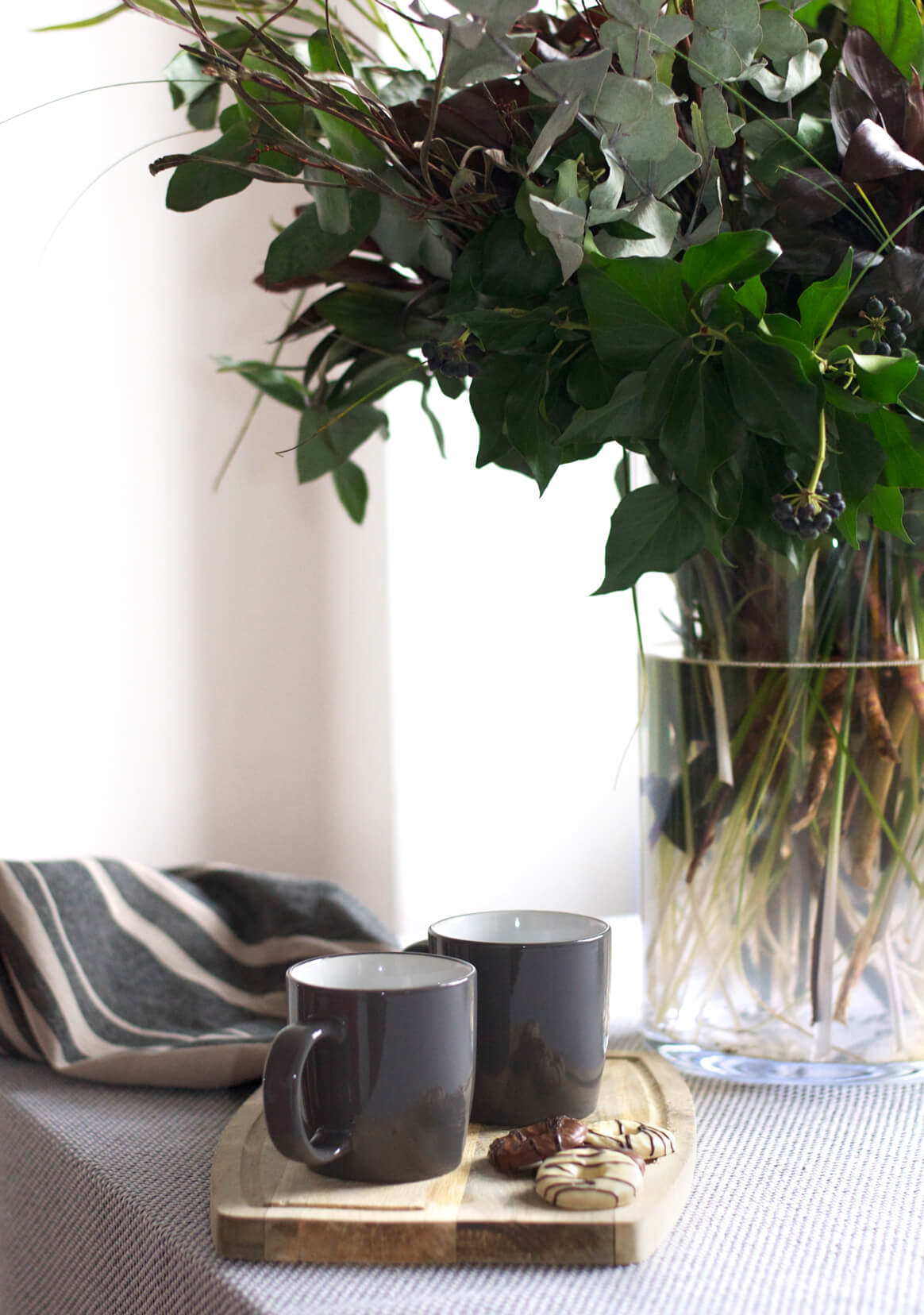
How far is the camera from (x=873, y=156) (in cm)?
45

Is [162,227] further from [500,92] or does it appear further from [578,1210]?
[578,1210]

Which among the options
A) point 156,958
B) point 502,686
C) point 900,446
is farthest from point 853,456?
point 502,686

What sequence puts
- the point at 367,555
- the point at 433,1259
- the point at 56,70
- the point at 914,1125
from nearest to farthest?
1. the point at 433,1259
2. the point at 914,1125
3. the point at 56,70
4. the point at 367,555

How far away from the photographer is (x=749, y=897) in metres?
0.56

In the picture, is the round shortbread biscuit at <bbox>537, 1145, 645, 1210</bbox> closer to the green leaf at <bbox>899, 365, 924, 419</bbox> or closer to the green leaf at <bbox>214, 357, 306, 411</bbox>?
the green leaf at <bbox>899, 365, 924, 419</bbox>

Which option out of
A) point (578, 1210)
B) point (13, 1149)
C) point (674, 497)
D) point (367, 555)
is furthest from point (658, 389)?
point (367, 555)

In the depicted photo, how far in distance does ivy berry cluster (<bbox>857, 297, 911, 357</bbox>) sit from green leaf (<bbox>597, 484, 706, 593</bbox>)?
0.09m

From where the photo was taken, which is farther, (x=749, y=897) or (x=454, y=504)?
(x=454, y=504)

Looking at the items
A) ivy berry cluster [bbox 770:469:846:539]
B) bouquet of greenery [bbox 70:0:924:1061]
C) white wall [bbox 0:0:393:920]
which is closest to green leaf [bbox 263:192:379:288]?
bouquet of greenery [bbox 70:0:924:1061]

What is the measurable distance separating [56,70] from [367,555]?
0.48 meters

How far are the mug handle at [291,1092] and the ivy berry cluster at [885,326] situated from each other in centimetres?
32

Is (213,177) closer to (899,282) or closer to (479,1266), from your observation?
(899,282)

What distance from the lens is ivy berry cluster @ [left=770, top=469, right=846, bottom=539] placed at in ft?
1.44

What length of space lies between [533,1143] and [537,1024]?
4 centimetres
